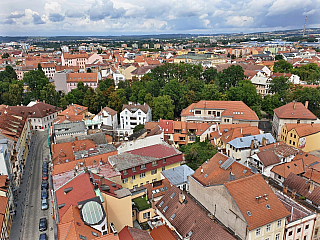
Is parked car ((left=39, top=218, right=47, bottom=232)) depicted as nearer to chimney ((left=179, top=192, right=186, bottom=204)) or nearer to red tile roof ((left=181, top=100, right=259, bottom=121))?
chimney ((left=179, top=192, right=186, bottom=204))

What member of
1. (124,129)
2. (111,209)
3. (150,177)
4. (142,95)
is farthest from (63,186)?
(142,95)

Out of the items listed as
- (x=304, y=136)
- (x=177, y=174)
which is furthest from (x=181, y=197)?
(x=304, y=136)

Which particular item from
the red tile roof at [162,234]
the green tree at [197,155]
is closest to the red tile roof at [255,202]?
the red tile roof at [162,234]

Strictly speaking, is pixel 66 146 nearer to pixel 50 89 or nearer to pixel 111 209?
pixel 111 209

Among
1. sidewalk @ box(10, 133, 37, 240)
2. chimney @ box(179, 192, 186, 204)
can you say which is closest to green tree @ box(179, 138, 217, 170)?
chimney @ box(179, 192, 186, 204)

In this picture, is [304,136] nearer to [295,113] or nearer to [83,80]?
[295,113]

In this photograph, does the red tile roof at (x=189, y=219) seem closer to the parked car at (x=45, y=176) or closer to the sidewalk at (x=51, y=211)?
the sidewalk at (x=51, y=211)
